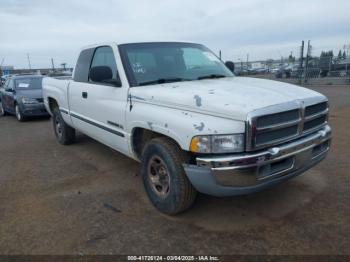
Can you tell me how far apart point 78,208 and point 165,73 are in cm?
195

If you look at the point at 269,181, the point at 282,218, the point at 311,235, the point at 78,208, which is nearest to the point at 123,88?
the point at 78,208

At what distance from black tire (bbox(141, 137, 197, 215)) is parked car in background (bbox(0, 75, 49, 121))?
7.89 meters

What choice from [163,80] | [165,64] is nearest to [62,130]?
[165,64]

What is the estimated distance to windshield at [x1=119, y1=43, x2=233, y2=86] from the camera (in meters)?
3.86

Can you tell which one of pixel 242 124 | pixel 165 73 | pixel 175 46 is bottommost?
pixel 242 124

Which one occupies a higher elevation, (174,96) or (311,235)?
(174,96)

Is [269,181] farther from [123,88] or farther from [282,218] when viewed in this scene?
[123,88]

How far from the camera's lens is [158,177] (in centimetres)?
352

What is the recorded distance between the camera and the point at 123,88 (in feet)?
12.6

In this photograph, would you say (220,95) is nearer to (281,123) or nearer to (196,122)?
(196,122)

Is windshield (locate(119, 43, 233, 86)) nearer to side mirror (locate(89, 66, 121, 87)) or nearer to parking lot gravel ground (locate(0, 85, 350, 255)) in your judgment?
side mirror (locate(89, 66, 121, 87))

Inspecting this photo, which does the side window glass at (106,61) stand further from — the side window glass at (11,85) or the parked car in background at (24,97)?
the side window glass at (11,85)

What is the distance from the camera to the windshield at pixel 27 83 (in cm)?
1079

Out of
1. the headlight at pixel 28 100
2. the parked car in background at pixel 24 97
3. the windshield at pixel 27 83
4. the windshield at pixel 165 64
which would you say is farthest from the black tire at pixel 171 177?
the windshield at pixel 27 83
